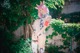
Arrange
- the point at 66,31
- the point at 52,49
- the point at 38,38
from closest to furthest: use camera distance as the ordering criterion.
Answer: the point at 38,38, the point at 52,49, the point at 66,31

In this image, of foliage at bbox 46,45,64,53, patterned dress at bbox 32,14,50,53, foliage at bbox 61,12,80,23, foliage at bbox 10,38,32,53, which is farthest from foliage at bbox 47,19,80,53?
foliage at bbox 61,12,80,23

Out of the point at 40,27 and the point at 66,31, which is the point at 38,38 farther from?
the point at 66,31

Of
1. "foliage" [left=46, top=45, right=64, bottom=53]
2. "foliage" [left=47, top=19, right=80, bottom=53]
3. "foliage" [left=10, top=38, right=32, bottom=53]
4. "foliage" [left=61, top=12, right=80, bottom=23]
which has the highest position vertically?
"foliage" [left=61, top=12, right=80, bottom=23]

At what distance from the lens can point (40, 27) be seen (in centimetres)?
1055

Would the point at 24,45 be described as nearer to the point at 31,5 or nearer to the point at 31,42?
the point at 31,42

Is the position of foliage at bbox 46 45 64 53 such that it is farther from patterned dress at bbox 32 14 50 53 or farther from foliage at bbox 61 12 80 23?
foliage at bbox 61 12 80 23

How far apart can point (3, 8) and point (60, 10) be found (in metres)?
11.6

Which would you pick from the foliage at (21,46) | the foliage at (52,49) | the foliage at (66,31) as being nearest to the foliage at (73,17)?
the foliage at (66,31)

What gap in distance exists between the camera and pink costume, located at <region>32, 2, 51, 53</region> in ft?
33.7

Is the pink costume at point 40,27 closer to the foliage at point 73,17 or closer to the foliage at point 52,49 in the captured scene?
the foliage at point 52,49

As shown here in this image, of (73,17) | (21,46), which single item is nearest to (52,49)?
(21,46)

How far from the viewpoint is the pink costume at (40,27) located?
10.3 m

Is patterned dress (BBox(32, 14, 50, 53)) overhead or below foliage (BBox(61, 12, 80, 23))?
below

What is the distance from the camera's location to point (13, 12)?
416 inches
